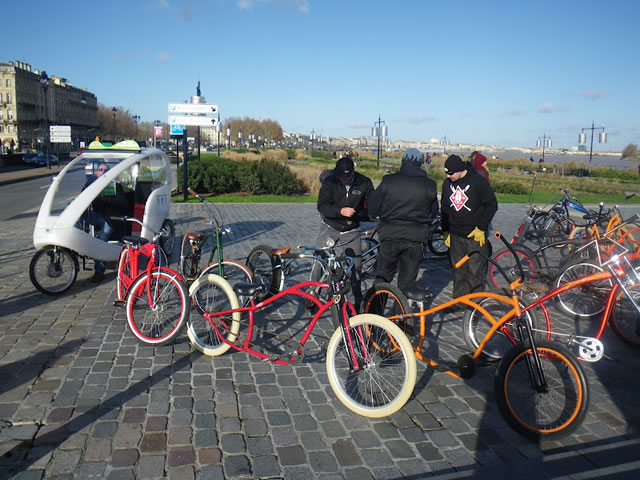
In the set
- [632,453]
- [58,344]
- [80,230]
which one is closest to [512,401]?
[632,453]

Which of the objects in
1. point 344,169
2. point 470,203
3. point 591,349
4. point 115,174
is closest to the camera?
point 591,349

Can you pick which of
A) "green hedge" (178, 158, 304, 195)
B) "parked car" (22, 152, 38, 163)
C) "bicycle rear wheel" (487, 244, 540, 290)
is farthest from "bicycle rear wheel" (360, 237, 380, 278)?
"parked car" (22, 152, 38, 163)

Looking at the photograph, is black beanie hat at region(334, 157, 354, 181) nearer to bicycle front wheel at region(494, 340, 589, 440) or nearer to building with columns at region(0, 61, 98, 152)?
bicycle front wheel at region(494, 340, 589, 440)

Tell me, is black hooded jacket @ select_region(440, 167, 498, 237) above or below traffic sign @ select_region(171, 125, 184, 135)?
below

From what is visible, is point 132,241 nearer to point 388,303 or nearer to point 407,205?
point 388,303

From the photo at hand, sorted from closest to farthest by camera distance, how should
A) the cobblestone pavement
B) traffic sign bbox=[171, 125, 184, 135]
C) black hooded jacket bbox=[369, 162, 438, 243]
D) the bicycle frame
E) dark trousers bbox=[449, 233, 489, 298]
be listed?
the cobblestone pavement, the bicycle frame, black hooded jacket bbox=[369, 162, 438, 243], dark trousers bbox=[449, 233, 489, 298], traffic sign bbox=[171, 125, 184, 135]

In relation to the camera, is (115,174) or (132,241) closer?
(132,241)

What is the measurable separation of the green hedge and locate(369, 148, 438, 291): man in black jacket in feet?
51.3

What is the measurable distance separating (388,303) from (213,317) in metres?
1.56

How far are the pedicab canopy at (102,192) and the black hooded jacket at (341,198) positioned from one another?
6.44ft

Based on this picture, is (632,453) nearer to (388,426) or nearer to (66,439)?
(388,426)

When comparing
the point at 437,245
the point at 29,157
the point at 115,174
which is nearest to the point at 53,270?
the point at 115,174

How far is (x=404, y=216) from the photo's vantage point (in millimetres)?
5270

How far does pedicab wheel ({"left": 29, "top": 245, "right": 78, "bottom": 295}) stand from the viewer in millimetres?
6723
